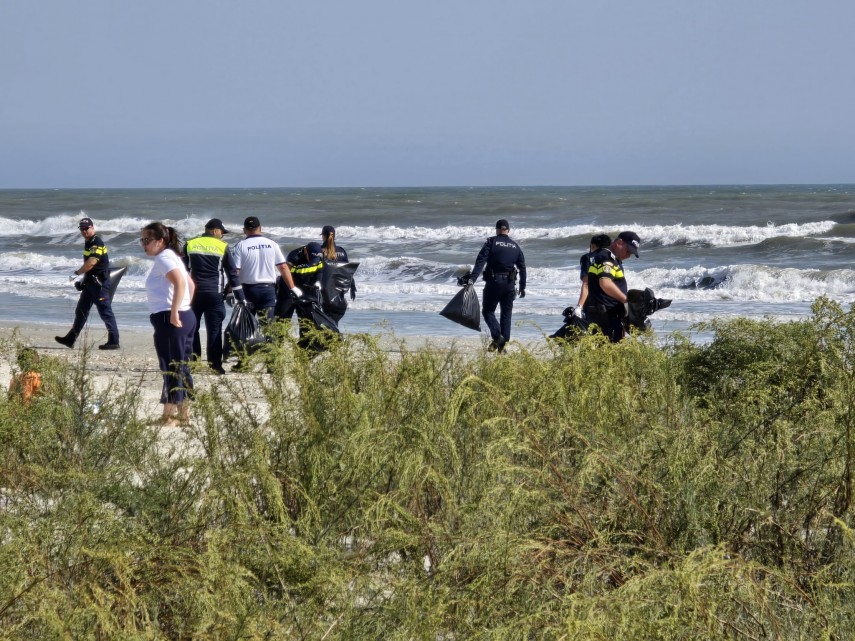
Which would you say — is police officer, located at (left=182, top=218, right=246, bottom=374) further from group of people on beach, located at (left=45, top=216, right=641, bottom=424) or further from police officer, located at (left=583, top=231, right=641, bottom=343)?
police officer, located at (left=583, top=231, right=641, bottom=343)

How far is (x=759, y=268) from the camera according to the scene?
80.4 feet

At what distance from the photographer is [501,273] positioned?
11.9 m

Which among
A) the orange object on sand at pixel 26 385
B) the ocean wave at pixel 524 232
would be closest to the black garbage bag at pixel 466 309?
the orange object on sand at pixel 26 385

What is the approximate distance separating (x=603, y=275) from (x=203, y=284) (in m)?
3.73

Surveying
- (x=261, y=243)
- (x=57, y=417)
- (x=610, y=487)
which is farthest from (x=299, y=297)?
(x=610, y=487)

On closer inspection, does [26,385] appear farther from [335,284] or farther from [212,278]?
[335,284]

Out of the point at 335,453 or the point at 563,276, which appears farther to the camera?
the point at 563,276

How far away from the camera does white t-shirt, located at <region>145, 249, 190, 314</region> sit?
23.4 feet

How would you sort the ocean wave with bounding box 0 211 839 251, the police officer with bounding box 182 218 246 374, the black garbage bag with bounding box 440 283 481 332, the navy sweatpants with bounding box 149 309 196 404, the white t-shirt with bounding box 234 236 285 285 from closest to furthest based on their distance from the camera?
the navy sweatpants with bounding box 149 309 196 404, the police officer with bounding box 182 218 246 374, the white t-shirt with bounding box 234 236 285 285, the black garbage bag with bounding box 440 283 481 332, the ocean wave with bounding box 0 211 839 251

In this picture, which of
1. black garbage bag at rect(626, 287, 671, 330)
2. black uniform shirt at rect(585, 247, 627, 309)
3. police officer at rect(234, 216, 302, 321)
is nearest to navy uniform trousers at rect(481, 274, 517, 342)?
police officer at rect(234, 216, 302, 321)

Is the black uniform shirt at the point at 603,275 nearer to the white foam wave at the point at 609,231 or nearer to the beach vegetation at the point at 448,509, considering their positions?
the beach vegetation at the point at 448,509

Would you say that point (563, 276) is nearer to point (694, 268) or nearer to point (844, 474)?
point (694, 268)

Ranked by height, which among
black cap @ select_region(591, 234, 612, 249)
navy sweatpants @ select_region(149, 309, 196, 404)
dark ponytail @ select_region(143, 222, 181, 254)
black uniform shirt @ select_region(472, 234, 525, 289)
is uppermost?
dark ponytail @ select_region(143, 222, 181, 254)

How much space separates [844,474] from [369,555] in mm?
1623
